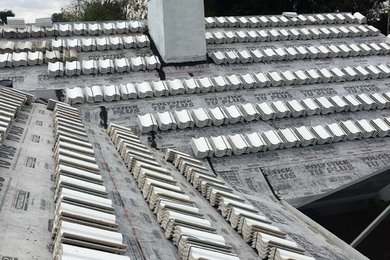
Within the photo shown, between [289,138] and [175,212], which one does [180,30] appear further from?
[175,212]

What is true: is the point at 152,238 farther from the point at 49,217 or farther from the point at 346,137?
the point at 346,137

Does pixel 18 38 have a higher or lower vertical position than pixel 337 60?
higher

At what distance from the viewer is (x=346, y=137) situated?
76.0 feet

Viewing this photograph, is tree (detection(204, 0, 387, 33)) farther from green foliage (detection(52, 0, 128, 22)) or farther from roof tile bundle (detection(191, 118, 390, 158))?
roof tile bundle (detection(191, 118, 390, 158))

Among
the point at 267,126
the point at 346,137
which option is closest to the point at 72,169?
the point at 267,126

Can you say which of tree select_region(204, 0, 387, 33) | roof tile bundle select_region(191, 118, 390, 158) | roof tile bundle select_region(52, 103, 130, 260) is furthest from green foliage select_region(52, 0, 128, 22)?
roof tile bundle select_region(52, 103, 130, 260)

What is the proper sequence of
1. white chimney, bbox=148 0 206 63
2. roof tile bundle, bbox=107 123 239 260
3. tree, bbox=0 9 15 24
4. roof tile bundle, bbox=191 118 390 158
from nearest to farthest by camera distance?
roof tile bundle, bbox=107 123 239 260, roof tile bundle, bbox=191 118 390 158, white chimney, bbox=148 0 206 63, tree, bbox=0 9 15 24

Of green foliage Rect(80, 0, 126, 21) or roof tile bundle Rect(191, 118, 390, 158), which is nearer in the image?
roof tile bundle Rect(191, 118, 390, 158)

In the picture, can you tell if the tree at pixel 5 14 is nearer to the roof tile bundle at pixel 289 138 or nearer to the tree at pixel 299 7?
the tree at pixel 299 7

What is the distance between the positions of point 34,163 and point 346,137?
16.1m

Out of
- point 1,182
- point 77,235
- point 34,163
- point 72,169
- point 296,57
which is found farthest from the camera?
point 296,57

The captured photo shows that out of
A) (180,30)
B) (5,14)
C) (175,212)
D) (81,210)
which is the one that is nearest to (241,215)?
(175,212)

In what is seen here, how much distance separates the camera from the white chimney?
2722cm

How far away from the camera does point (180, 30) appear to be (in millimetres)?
27547
